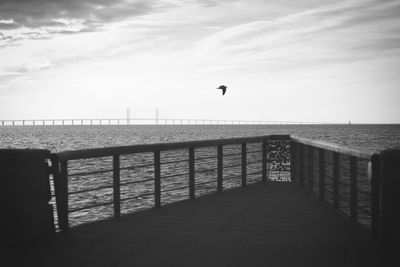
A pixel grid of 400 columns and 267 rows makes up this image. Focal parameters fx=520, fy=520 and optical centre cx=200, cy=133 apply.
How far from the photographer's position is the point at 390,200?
5527mm

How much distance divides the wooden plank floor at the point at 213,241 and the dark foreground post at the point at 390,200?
0.77ft

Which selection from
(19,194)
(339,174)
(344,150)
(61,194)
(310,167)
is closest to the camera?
(19,194)

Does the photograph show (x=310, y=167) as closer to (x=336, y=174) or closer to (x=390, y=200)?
(x=336, y=174)

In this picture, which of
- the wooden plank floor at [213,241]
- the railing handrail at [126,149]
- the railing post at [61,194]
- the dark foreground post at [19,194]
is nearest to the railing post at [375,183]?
the wooden plank floor at [213,241]

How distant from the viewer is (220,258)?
17.8 ft

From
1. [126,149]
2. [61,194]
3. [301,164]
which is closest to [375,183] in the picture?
[126,149]

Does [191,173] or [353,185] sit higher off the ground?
[353,185]

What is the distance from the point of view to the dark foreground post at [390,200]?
547cm

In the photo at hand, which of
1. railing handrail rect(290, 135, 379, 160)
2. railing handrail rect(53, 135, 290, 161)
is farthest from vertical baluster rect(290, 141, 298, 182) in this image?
railing handrail rect(290, 135, 379, 160)

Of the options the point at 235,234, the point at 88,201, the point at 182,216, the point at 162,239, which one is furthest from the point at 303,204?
the point at 88,201

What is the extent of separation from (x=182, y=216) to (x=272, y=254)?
2728mm

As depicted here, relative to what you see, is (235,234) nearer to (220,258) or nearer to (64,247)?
(220,258)

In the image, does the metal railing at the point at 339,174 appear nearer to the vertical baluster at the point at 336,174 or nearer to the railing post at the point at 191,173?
the vertical baluster at the point at 336,174

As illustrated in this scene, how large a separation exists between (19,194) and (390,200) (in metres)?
4.16
